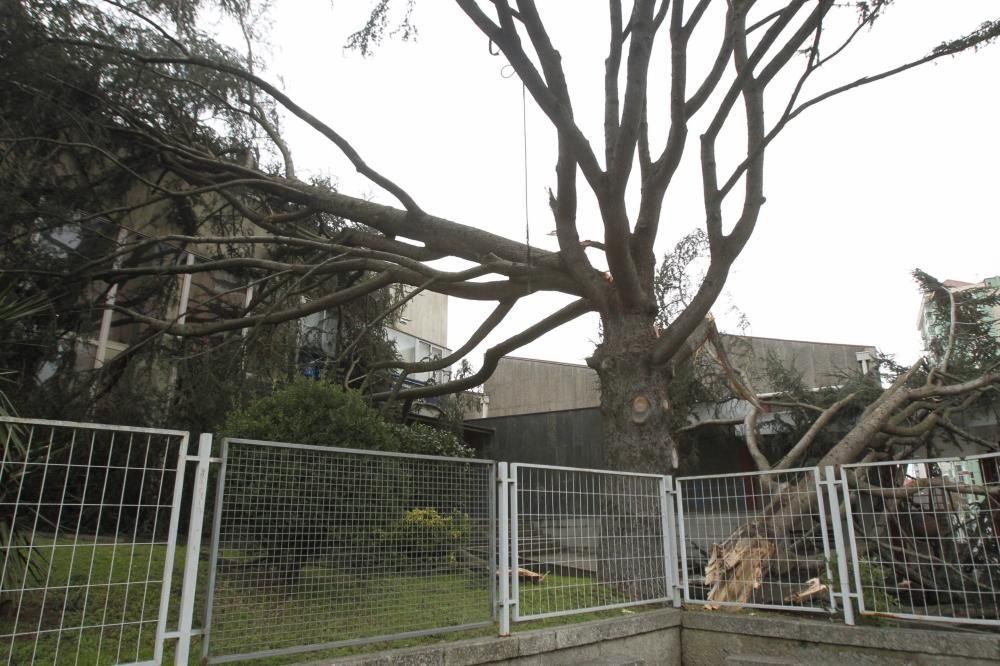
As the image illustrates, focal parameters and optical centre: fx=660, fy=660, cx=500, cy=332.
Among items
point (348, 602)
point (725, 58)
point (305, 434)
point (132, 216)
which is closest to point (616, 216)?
point (725, 58)

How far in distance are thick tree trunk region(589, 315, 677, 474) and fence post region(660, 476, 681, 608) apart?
1.84 feet

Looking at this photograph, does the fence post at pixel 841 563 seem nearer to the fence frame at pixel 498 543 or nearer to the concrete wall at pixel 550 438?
the fence frame at pixel 498 543

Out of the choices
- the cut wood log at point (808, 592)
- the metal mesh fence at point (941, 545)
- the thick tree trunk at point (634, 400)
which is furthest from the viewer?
the thick tree trunk at point (634, 400)

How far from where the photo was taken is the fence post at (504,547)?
4.82m

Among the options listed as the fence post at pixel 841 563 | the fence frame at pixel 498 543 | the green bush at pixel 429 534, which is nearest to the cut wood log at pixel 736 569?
the fence frame at pixel 498 543

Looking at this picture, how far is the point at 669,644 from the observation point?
5.89 metres

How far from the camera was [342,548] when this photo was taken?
13.8 feet

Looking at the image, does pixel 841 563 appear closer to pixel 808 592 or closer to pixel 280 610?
pixel 808 592

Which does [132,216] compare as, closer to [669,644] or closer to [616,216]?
[616,216]

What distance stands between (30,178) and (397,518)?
6.14 m

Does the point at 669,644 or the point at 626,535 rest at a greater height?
the point at 626,535

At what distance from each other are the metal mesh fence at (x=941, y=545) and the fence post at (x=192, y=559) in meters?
4.66

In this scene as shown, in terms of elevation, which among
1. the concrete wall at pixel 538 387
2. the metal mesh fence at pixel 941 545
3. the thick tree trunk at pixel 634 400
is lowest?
the metal mesh fence at pixel 941 545

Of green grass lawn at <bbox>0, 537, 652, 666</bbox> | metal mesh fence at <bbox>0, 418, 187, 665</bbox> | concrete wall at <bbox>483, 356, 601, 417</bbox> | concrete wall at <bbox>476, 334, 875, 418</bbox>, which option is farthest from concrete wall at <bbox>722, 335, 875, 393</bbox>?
metal mesh fence at <bbox>0, 418, 187, 665</bbox>
